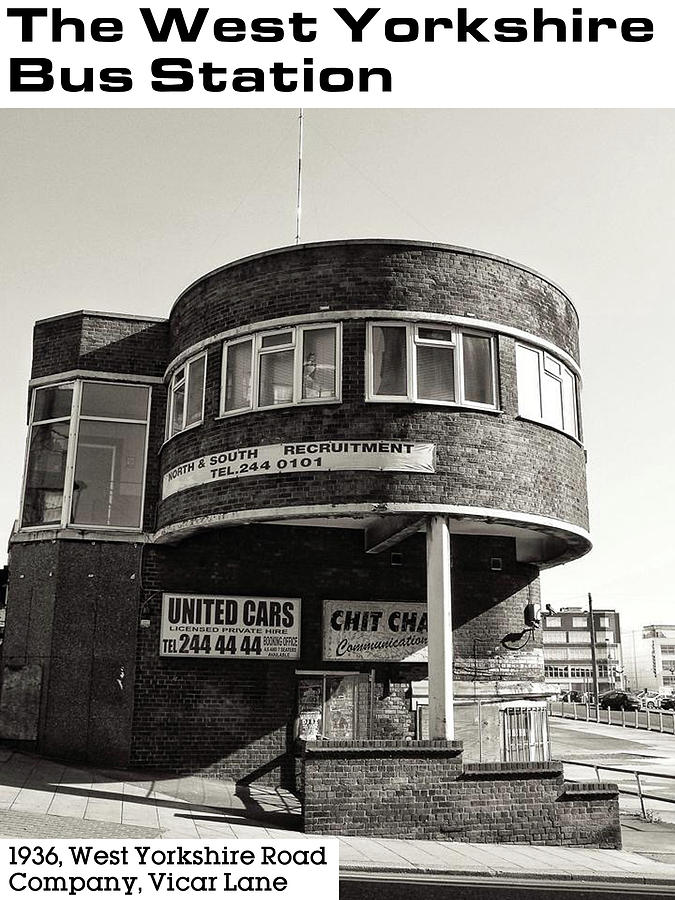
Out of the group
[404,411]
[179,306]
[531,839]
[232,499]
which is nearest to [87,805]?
[232,499]

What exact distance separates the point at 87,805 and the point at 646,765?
1815cm

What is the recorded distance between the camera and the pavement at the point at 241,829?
9.51m

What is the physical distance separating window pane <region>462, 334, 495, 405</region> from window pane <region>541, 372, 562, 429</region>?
1.20m

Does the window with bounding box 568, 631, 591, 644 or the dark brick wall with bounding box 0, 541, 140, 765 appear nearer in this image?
the dark brick wall with bounding box 0, 541, 140, 765

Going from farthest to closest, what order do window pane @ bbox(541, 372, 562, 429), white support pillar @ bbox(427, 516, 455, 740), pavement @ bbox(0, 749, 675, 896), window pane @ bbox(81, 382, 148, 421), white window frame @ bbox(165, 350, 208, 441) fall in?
1. window pane @ bbox(81, 382, 148, 421)
2. white window frame @ bbox(165, 350, 208, 441)
3. window pane @ bbox(541, 372, 562, 429)
4. white support pillar @ bbox(427, 516, 455, 740)
5. pavement @ bbox(0, 749, 675, 896)

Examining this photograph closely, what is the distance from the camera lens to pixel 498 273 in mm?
13969

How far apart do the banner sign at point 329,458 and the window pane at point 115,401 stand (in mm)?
3563

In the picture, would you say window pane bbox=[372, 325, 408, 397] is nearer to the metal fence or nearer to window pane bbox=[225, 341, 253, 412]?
window pane bbox=[225, 341, 253, 412]

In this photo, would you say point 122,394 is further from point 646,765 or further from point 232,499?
point 646,765

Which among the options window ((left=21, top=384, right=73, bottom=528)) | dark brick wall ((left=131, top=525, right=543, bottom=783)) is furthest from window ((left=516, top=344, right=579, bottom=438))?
window ((left=21, top=384, right=73, bottom=528))

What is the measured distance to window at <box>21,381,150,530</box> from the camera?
1576 cm

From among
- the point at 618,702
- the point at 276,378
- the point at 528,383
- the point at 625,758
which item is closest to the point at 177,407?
the point at 276,378

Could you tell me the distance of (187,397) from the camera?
1484 centimetres

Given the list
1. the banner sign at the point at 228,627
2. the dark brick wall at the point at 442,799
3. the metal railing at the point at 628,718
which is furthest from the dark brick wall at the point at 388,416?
the metal railing at the point at 628,718
